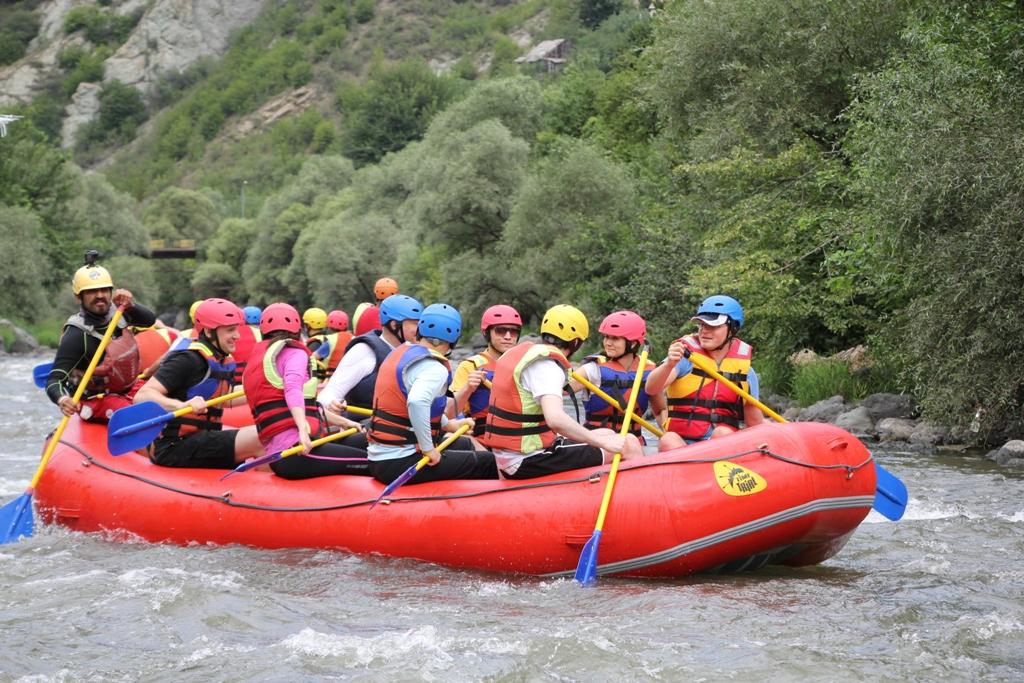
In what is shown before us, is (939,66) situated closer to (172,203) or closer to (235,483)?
(235,483)

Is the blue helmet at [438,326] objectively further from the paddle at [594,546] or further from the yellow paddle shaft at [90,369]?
the yellow paddle shaft at [90,369]

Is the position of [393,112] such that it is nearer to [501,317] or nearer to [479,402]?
[479,402]

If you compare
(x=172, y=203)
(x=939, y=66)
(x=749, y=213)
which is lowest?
(x=172, y=203)

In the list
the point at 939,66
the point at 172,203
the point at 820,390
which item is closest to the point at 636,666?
the point at 939,66

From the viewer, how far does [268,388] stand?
8.23 m

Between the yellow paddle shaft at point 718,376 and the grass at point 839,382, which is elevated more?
the yellow paddle shaft at point 718,376

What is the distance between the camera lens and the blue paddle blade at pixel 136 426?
856cm

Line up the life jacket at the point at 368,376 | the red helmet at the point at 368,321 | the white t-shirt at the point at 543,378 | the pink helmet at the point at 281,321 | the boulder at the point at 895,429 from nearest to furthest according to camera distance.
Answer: the white t-shirt at the point at 543,378 < the pink helmet at the point at 281,321 < the life jacket at the point at 368,376 < the red helmet at the point at 368,321 < the boulder at the point at 895,429

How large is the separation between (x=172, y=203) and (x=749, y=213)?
6471 cm

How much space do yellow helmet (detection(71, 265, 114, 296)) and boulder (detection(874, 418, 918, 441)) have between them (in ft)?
31.3

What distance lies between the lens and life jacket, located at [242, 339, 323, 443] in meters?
8.13

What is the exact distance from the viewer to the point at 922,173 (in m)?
13.4

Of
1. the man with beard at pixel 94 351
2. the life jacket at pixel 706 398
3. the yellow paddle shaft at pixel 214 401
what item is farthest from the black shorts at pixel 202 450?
the life jacket at pixel 706 398

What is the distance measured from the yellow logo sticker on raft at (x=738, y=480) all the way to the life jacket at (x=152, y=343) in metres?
5.04
